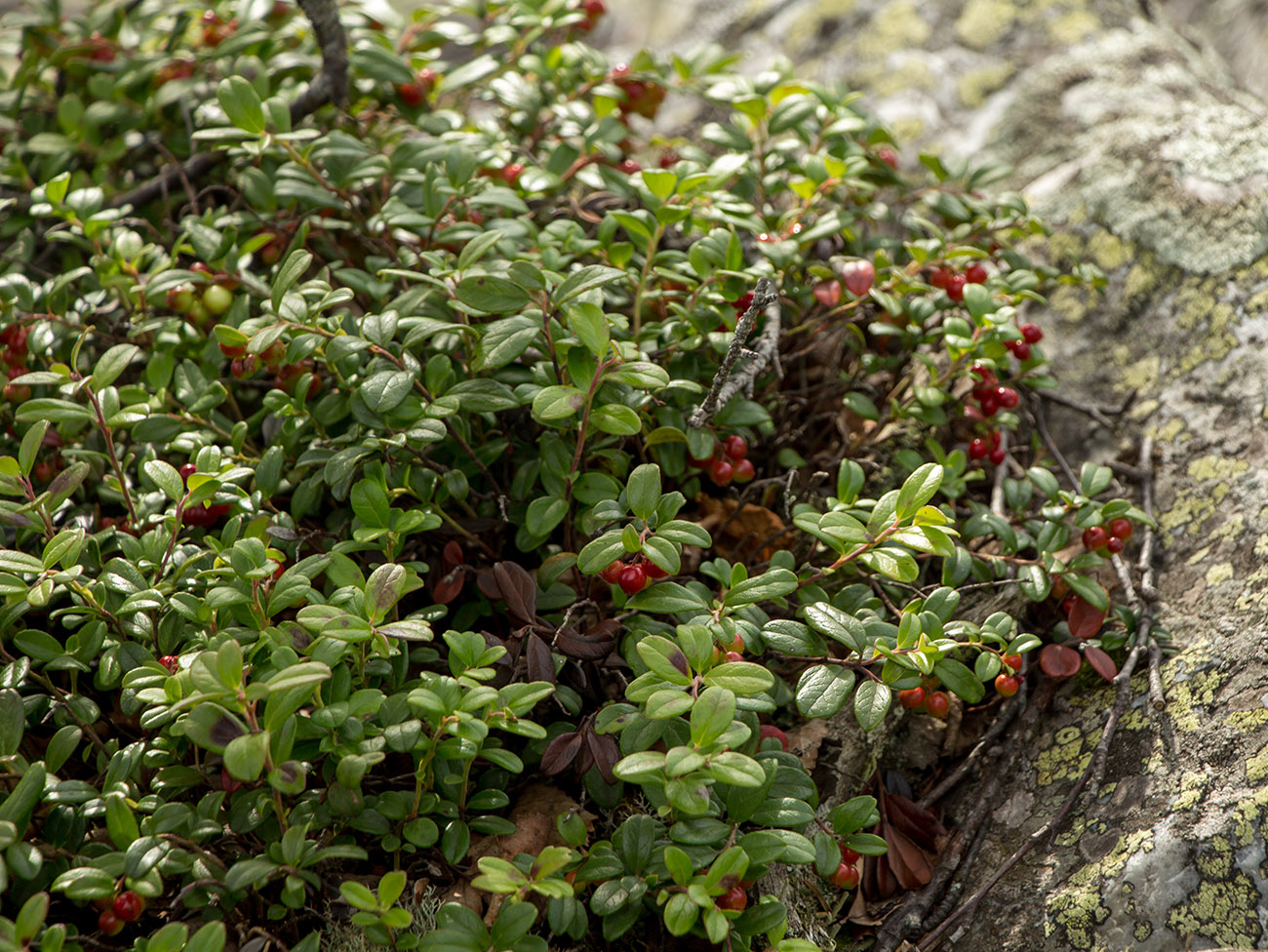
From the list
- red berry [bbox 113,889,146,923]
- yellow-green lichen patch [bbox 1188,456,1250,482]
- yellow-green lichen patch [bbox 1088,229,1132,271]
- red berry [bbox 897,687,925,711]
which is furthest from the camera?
yellow-green lichen patch [bbox 1088,229,1132,271]

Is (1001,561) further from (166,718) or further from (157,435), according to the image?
(157,435)

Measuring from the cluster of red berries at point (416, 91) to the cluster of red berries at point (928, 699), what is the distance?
212 cm

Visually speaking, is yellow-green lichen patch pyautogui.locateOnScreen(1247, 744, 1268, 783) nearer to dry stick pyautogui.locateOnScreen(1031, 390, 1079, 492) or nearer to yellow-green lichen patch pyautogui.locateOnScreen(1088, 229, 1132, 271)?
dry stick pyautogui.locateOnScreen(1031, 390, 1079, 492)

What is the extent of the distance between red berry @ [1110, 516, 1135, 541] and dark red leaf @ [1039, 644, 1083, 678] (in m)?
0.27

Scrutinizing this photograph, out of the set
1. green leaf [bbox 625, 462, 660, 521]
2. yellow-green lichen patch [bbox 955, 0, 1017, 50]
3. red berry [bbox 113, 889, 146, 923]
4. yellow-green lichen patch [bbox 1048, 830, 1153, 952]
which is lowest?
red berry [bbox 113, 889, 146, 923]

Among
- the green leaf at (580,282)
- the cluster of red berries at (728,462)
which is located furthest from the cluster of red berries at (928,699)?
the green leaf at (580,282)

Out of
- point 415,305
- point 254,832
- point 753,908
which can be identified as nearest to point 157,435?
point 415,305

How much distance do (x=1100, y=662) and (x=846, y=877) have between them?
69cm

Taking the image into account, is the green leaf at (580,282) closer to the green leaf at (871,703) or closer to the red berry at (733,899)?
the green leaf at (871,703)

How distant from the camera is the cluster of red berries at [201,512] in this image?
6.03ft

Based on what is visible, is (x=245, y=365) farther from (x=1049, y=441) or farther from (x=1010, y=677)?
(x=1049, y=441)

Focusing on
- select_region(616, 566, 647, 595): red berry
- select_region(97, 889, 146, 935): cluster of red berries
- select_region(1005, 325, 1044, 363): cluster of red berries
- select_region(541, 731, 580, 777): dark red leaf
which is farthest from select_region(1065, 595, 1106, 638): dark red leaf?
select_region(97, 889, 146, 935): cluster of red berries

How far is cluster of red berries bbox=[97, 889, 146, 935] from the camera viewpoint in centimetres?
142

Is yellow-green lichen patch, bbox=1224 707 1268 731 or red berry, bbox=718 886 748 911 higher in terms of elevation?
yellow-green lichen patch, bbox=1224 707 1268 731
